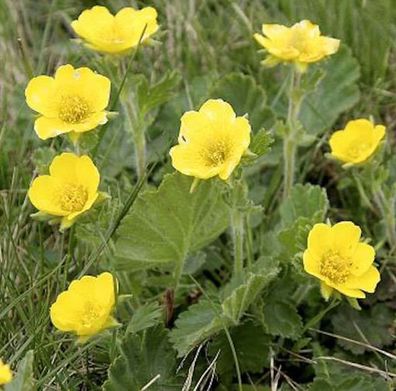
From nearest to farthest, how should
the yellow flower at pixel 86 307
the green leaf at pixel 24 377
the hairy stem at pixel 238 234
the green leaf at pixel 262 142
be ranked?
the green leaf at pixel 24 377 < the yellow flower at pixel 86 307 < the green leaf at pixel 262 142 < the hairy stem at pixel 238 234

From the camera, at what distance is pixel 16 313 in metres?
1.98

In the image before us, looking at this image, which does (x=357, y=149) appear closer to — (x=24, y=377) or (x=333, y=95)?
(x=333, y=95)

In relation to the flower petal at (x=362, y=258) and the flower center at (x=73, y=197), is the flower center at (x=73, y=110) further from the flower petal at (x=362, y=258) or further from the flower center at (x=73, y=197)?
the flower petal at (x=362, y=258)

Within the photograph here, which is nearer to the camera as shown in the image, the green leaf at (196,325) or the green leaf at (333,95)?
the green leaf at (196,325)

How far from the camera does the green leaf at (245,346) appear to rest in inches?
76.4

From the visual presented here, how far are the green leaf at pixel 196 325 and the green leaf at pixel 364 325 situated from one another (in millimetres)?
314

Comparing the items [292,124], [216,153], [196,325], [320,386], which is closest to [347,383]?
[320,386]

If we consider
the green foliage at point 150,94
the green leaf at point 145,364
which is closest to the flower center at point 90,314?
the green leaf at point 145,364

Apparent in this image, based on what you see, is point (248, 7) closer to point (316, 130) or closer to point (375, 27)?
point (375, 27)

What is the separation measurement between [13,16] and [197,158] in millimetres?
1403

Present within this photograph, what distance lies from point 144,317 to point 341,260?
439 millimetres

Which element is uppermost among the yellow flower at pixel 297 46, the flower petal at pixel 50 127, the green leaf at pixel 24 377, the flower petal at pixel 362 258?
the flower petal at pixel 50 127

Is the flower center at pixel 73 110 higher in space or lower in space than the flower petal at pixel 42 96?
lower

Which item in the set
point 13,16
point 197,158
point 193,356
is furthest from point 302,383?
point 13,16
